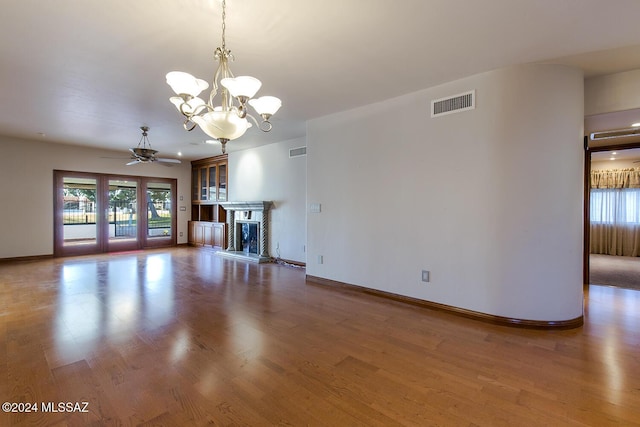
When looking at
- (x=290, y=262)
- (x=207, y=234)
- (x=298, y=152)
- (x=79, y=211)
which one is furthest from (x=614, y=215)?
(x=79, y=211)

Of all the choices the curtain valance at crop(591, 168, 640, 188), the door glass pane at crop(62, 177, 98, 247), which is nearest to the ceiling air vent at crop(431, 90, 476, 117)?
the curtain valance at crop(591, 168, 640, 188)

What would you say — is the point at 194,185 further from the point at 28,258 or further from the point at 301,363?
the point at 301,363

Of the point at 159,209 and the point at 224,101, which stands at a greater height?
the point at 224,101

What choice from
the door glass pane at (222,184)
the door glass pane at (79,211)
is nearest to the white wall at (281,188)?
the door glass pane at (222,184)

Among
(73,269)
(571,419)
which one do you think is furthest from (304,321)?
(73,269)

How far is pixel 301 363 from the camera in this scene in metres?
2.47

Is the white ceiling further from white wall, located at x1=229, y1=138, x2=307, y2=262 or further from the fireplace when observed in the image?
the fireplace

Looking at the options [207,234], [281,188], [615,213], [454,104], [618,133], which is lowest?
[207,234]

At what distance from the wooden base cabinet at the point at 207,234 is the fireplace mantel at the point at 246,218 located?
0.64 meters

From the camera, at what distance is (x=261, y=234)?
7.35 m

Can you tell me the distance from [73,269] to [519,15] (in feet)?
26.3

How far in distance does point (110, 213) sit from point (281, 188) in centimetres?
511

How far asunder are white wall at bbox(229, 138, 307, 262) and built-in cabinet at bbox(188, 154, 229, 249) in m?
1.11

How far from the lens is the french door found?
7.59 metres
